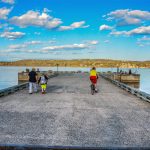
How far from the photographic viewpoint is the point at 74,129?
1048 centimetres

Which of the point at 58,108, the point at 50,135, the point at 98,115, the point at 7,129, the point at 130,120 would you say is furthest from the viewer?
the point at 58,108

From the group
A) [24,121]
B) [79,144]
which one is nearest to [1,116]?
[24,121]

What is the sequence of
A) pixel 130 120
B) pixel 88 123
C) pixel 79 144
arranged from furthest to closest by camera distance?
pixel 130 120
pixel 88 123
pixel 79 144

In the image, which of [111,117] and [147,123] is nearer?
[147,123]

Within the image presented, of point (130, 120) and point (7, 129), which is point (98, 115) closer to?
point (130, 120)

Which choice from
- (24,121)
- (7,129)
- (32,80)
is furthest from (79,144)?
(32,80)

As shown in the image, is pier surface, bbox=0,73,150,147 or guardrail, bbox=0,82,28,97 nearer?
pier surface, bbox=0,73,150,147

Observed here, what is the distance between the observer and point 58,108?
1561cm

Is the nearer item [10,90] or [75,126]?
[75,126]

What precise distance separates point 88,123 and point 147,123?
221 cm

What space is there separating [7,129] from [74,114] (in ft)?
13.1

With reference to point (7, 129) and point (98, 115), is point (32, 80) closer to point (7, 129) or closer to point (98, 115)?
point (98, 115)

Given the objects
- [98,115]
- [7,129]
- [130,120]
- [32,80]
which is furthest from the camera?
[32,80]

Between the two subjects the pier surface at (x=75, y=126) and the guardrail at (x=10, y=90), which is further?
the guardrail at (x=10, y=90)
